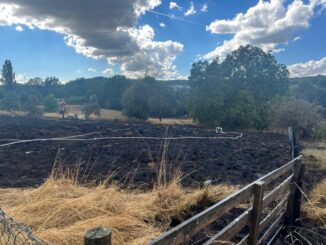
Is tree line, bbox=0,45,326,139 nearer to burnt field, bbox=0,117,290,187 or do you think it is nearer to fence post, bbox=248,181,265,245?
burnt field, bbox=0,117,290,187

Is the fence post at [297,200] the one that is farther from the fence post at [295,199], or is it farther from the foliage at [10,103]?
the foliage at [10,103]

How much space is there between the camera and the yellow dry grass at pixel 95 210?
281cm

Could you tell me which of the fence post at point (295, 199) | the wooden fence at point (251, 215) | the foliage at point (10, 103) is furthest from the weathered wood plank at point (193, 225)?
the foliage at point (10, 103)

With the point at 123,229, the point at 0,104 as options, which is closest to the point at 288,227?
the point at 123,229

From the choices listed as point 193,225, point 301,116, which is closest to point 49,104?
point 301,116

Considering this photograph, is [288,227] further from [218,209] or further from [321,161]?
[321,161]

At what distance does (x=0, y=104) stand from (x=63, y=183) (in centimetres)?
4938

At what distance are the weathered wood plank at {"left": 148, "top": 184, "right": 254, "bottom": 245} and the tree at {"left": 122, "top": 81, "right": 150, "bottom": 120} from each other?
33.9 metres

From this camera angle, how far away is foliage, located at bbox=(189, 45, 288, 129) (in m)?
24.1

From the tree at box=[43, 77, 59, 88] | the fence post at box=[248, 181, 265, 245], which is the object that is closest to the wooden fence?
the fence post at box=[248, 181, 265, 245]

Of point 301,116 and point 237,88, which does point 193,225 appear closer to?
point 301,116

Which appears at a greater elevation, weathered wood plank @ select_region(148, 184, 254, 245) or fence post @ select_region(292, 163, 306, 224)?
weathered wood plank @ select_region(148, 184, 254, 245)

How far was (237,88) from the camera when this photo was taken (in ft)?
89.0

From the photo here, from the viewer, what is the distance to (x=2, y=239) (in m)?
2.34
